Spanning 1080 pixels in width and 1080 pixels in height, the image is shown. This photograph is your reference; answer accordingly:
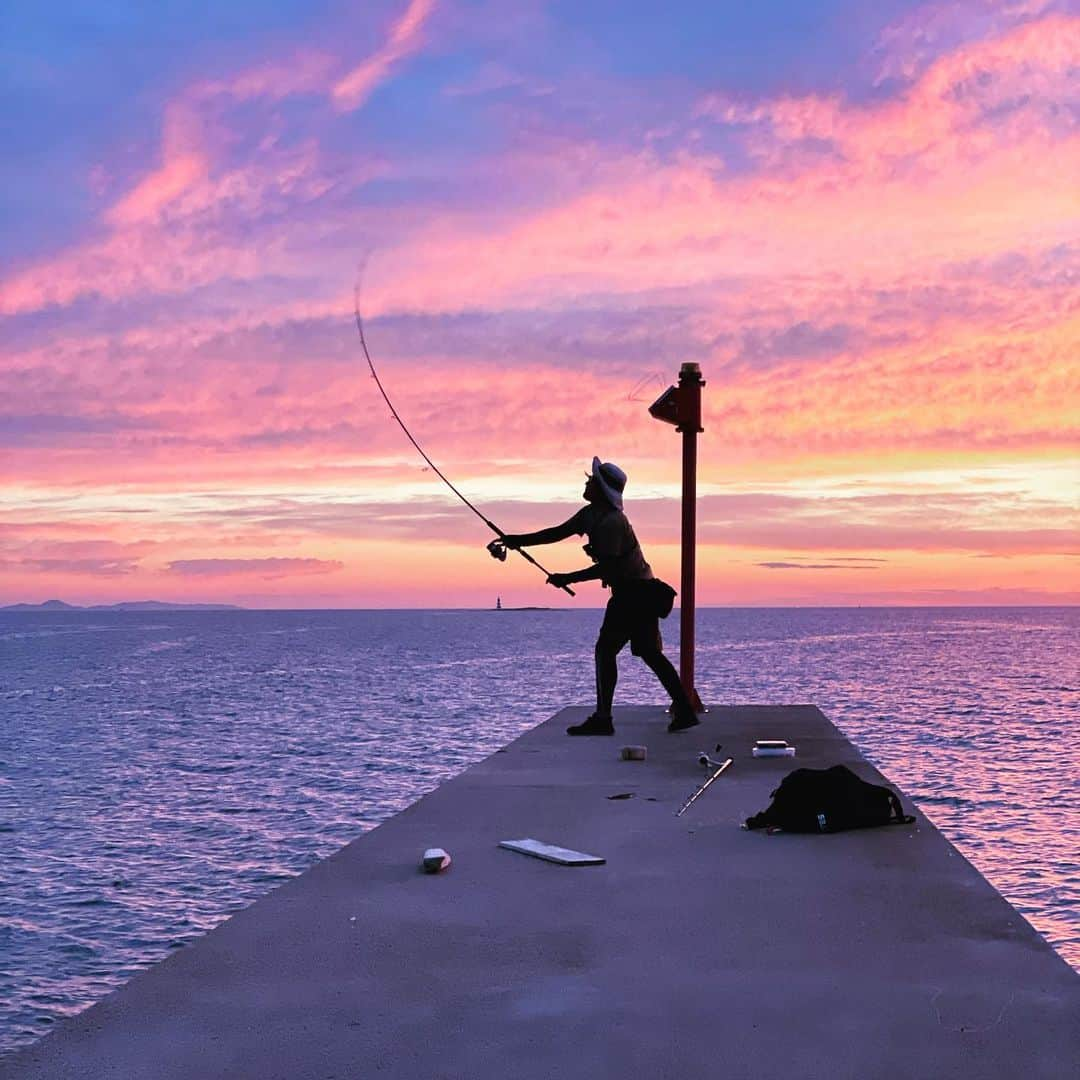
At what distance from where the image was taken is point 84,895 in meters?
13.9

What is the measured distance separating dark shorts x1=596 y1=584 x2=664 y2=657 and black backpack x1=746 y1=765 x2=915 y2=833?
4.22 meters

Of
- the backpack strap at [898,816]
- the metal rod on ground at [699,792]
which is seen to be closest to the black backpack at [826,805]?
the backpack strap at [898,816]

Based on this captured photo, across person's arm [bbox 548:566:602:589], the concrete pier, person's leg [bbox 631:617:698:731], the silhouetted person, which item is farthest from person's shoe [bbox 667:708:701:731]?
the concrete pier

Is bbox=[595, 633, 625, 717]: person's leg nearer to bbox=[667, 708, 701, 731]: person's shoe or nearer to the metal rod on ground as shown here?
bbox=[667, 708, 701, 731]: person's shoe

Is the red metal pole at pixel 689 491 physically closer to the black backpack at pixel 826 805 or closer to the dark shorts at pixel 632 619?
the dark shorts at pixel 632 619

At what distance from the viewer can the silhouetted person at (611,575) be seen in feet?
37.1

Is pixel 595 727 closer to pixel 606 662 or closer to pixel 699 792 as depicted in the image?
pixel 606 662

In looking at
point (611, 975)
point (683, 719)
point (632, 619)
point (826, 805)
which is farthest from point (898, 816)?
point (683, 719)

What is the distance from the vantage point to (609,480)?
11375 mm

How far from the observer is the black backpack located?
6.95 meters

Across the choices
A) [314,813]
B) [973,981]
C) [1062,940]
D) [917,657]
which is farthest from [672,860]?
[917,657]

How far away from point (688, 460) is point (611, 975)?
9.40m

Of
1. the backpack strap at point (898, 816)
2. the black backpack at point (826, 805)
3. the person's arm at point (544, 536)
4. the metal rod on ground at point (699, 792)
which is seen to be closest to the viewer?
the black backpack at point (826, 805)

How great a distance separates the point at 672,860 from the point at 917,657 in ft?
284
